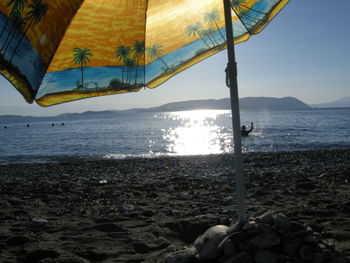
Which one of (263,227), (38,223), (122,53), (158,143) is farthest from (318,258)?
(158,143)

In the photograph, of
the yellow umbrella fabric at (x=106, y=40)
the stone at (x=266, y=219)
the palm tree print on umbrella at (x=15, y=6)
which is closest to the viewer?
the palm tree print on umbrella at (x=15, y=6)

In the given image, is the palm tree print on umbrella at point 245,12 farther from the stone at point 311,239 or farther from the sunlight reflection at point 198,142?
the sunlight reflection at point 198,142

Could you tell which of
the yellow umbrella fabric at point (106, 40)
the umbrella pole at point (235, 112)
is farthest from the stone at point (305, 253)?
the yellow umbrella fabric at point (106, 40)

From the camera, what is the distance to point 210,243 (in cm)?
405

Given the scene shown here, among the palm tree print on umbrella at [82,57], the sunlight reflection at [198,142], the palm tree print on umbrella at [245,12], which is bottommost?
the sunlight reflection at [198,142]

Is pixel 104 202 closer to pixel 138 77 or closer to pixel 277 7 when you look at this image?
pixel 138 77

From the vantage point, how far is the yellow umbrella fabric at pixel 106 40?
11.1 feet

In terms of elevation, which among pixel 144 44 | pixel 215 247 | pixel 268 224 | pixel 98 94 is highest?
pixel 144 44

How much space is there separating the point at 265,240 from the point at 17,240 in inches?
173

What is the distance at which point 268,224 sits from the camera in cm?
388

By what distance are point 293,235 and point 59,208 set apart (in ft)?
20.7

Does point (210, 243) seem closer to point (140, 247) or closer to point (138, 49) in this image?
point (140, 247)

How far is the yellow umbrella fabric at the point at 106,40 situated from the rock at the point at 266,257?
2639 mm

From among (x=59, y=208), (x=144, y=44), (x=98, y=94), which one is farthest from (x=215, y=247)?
(x=59, y=208)
